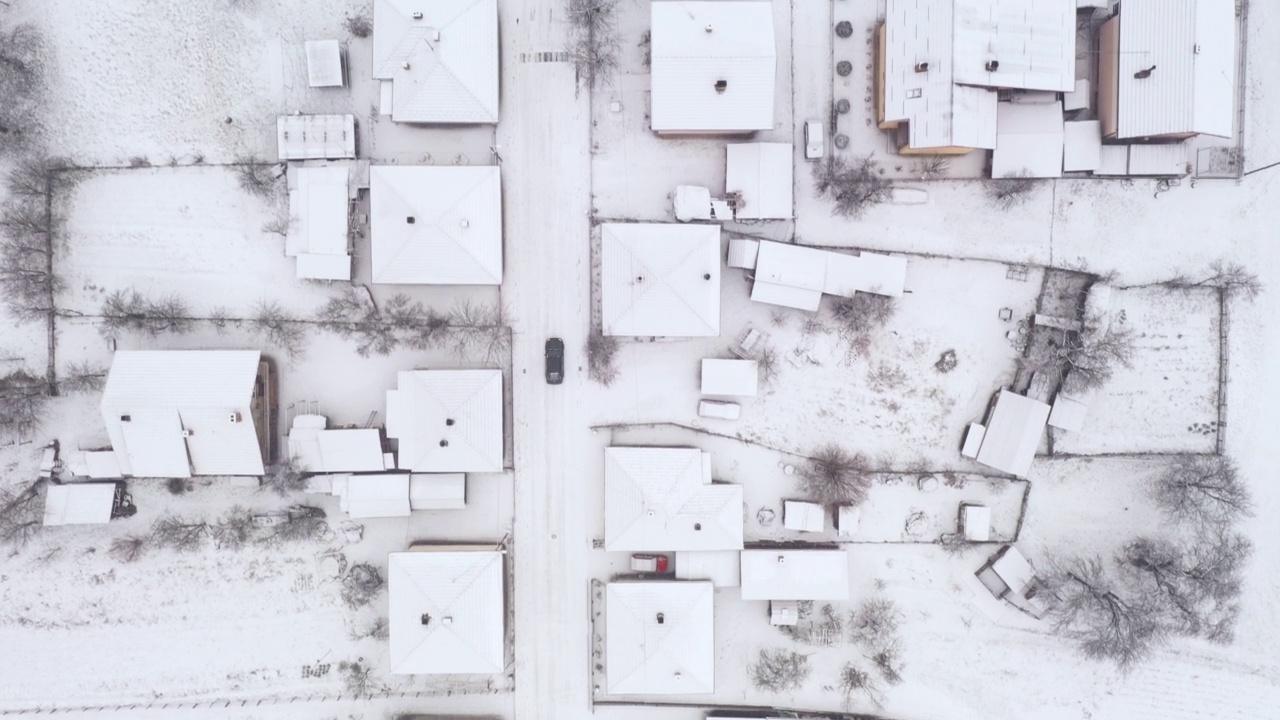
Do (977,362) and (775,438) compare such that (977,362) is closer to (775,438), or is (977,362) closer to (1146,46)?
(775,438)

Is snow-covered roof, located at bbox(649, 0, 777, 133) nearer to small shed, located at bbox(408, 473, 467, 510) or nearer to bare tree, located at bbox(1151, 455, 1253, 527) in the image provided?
small shed, located at bbox(408, 473, 467, 510)

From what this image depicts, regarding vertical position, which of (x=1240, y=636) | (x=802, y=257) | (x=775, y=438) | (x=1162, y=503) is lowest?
(x=1240, y=636)

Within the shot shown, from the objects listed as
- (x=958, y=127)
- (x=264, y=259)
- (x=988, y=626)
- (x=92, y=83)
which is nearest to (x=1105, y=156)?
(x=958, y=127)

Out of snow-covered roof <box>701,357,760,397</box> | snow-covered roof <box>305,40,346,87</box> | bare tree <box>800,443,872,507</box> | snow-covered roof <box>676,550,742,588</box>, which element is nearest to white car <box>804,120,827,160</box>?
snow-covered roof <box>701,357,760,397</box>

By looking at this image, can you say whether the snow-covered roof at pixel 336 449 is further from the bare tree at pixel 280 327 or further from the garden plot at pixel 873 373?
the garden plot at pixel 873 373

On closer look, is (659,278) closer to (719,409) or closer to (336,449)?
(719,409)

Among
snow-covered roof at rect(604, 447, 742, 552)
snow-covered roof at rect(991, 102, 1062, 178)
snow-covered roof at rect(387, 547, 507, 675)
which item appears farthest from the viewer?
snow-covered roof at rect(991, 102, 1062, 178)
